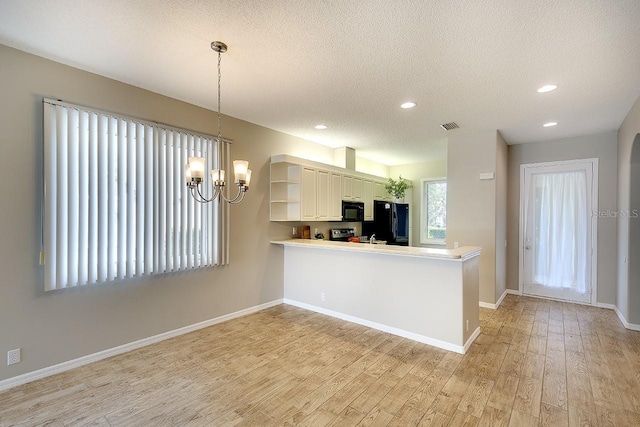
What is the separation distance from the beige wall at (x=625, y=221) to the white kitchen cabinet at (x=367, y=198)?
391 centimetres

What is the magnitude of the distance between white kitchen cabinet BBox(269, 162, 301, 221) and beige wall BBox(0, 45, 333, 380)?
725 mm

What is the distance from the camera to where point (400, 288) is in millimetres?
3662

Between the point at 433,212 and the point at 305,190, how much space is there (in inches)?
157

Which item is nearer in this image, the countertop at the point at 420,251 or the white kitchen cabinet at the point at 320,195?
the countertop at the point at 420,251

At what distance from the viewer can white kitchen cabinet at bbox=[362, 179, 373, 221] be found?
636 cm

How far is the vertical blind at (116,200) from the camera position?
2.77 m

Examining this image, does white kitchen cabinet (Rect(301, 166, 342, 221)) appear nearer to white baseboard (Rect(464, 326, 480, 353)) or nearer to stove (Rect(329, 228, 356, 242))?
stove (Rect(329, 228, 356, 242))

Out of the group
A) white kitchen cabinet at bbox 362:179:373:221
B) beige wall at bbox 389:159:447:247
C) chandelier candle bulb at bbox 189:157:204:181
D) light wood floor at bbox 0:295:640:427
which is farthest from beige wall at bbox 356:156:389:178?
chandelier candle bulb at bbox 189:157:204:181

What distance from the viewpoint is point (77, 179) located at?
113 inches

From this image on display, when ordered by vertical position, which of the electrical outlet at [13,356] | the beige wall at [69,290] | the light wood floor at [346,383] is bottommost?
the light wood floor at [346,383]

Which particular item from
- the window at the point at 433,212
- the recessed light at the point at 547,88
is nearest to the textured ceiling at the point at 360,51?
the recessed light at the point at 547,88

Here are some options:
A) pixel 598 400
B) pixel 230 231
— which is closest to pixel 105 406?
pixel 230 231

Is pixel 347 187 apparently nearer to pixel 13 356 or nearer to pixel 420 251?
pixel 420 251

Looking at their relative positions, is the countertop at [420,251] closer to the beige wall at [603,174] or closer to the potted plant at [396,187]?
the beige wall at [603,174]
